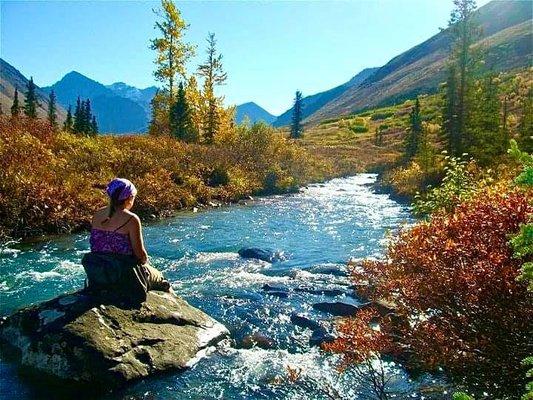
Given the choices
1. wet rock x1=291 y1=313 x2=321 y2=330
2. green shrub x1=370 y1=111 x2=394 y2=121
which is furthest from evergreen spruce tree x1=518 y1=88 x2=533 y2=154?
green shrub x1=370 y1=111 x2=394 y2=121

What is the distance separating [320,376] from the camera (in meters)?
9.20

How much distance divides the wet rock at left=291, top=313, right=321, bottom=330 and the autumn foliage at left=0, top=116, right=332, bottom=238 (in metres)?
13.4

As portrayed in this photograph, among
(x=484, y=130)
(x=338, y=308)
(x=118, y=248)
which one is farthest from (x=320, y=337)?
(x=484, y=130)

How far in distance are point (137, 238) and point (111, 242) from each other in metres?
0.61

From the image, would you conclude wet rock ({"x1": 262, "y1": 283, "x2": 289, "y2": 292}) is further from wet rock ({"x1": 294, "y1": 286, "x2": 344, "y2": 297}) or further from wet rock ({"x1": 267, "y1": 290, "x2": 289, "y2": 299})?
wet rock ({"x1": 294, "y1": 286, "x2": 344, "y2": 297})

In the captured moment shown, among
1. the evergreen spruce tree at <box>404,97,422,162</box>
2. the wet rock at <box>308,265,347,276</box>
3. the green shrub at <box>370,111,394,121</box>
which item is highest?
the green shrub at <box>370,111,394,121</box>

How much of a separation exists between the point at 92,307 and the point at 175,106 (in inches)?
1614

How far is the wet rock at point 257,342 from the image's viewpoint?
10.6 meters

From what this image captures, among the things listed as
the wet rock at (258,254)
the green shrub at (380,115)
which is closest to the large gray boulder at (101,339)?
the wet rock at (258,254)

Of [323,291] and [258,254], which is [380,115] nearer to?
[258,254]

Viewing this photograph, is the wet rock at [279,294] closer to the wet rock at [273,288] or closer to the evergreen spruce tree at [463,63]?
the wet rock at [273,288]

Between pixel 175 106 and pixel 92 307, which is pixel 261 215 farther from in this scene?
pixel 175 106

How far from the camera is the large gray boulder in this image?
866cm

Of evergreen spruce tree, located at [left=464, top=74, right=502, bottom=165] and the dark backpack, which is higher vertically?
evergreen spruce tree, located at [left=464, top=74, right=502, bottom=165]
